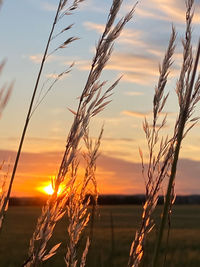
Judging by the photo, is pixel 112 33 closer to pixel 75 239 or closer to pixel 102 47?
pixel 102 47

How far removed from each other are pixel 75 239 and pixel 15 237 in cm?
852

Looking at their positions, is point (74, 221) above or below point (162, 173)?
below

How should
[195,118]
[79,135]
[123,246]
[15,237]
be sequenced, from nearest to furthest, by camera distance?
A: [79,135] < [195,118] < [123,246] < [15,237]

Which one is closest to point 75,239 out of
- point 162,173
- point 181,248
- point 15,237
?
point 162,173

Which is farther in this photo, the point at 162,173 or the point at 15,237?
the point at 15,237

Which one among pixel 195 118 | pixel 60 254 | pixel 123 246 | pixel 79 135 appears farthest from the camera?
pixel 123 246

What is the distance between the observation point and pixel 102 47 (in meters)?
1.78

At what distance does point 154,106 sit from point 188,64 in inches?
7.9

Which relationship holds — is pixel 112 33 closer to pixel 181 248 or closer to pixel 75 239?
pixel 75 239

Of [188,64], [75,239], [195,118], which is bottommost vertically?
[75,239]

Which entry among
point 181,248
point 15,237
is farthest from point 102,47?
point 15,237

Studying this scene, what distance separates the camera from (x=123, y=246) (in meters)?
9.05

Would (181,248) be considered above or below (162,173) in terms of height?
above

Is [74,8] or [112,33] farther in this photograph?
[74,8]
